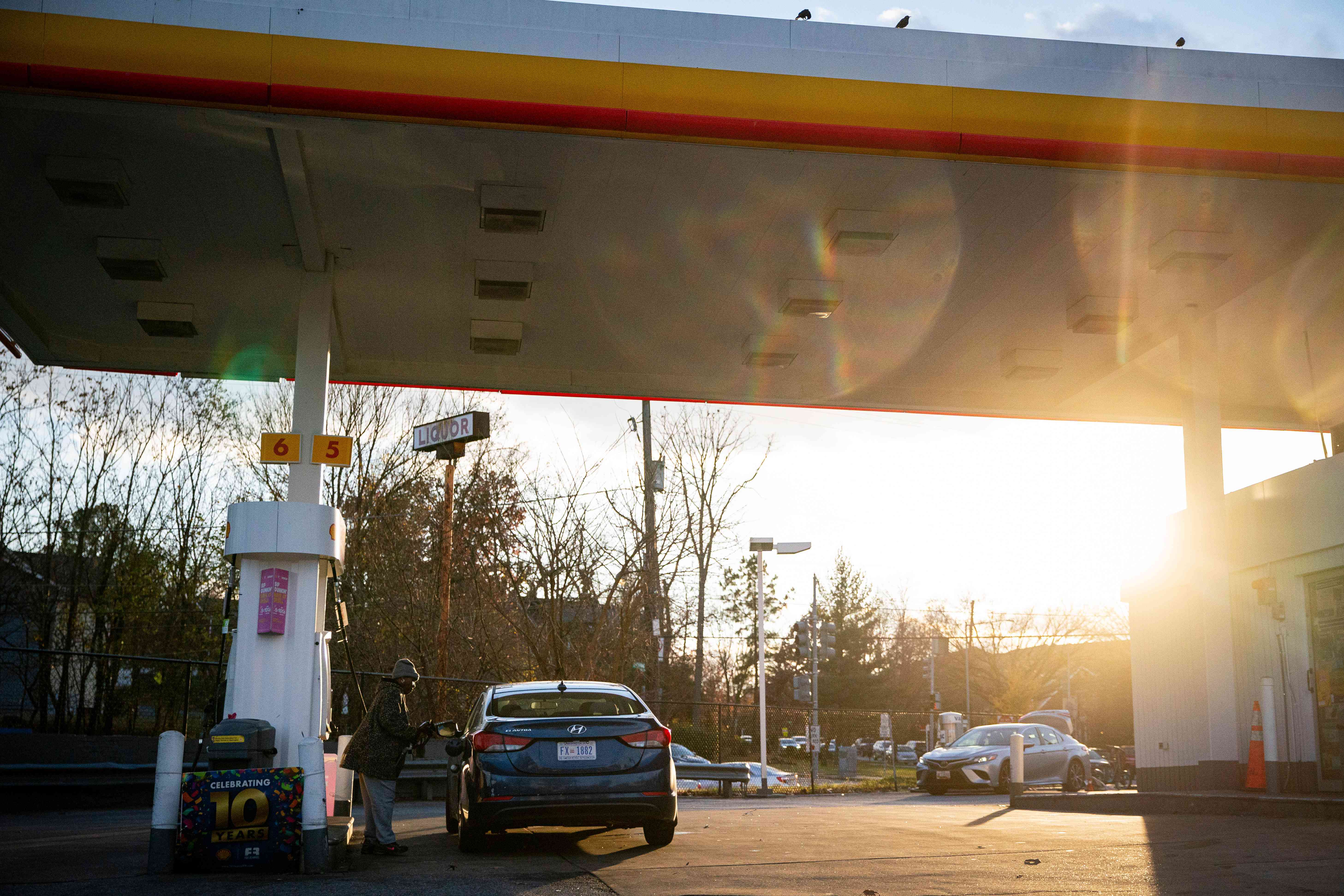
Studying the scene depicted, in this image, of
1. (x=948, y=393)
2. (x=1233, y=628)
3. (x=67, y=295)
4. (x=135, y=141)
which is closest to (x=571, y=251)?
(x=135, y=141)

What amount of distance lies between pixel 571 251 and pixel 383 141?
2936mm

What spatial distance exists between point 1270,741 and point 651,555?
1446 cm

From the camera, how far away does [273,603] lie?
11.1m

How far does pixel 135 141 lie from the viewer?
9609mm

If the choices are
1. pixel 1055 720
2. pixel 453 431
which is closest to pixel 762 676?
pixel 453 431

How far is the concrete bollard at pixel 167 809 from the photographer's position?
778 cm

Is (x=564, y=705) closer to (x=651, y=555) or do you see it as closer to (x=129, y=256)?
(x=129, y=256)

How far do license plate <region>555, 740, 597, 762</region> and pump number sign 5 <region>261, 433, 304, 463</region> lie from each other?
4.75 meters

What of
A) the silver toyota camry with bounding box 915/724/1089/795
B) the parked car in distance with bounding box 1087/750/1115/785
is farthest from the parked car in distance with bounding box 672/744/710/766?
A: the parked car in distance with bounding box 1087/750/1115/785

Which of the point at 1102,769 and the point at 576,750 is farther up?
the point at 576,750

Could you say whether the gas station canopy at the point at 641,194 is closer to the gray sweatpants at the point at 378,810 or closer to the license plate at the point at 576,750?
the license plate at the point at 576,750

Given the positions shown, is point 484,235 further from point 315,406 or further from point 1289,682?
point 1289,682

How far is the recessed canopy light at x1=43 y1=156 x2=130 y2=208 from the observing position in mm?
10023

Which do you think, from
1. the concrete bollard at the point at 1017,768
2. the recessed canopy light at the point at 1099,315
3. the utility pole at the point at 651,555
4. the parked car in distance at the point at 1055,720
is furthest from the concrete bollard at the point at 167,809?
the parked car in distance at the point at 1055,720
